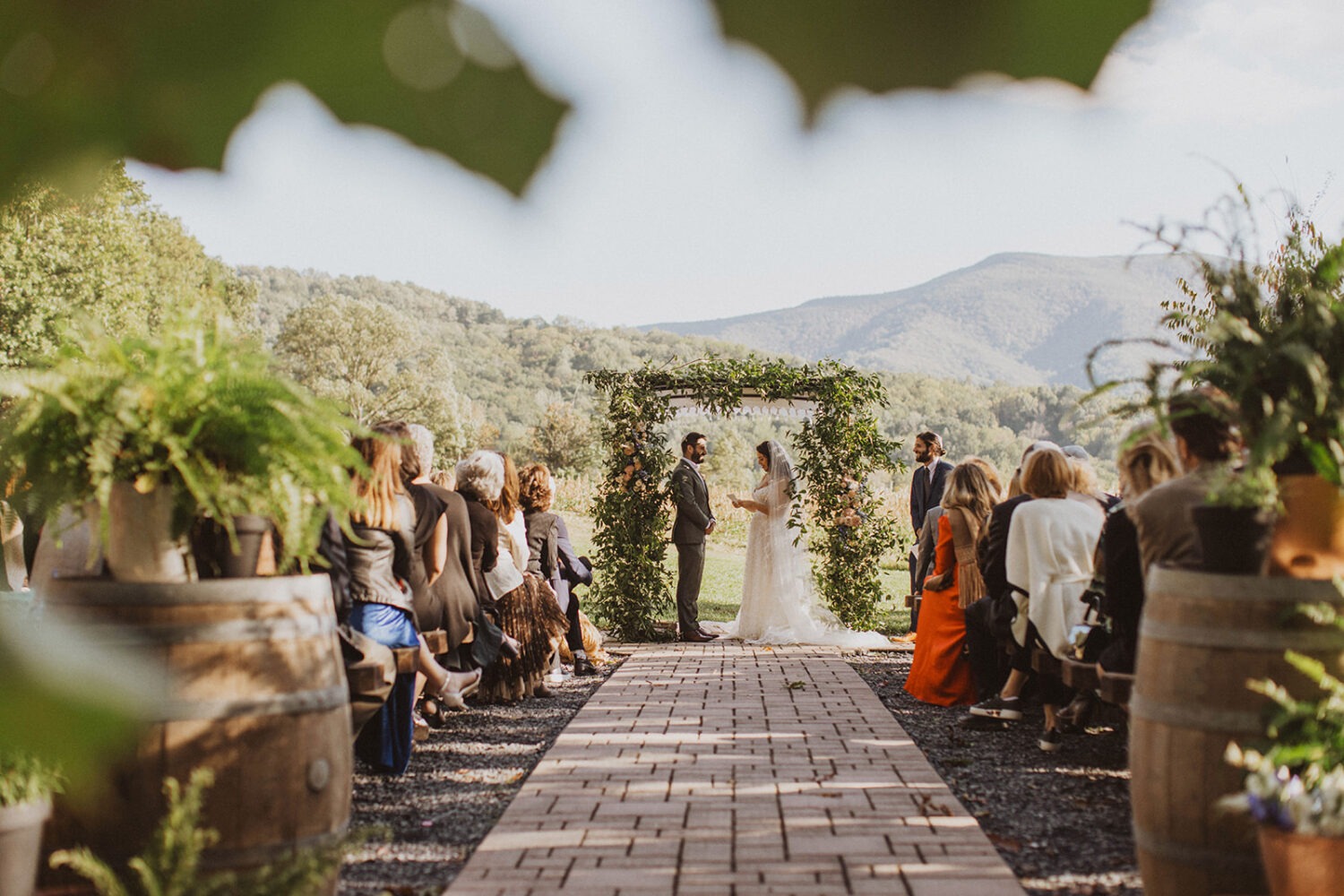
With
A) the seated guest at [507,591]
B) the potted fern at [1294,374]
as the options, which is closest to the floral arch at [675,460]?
the seated guest at [507,591]

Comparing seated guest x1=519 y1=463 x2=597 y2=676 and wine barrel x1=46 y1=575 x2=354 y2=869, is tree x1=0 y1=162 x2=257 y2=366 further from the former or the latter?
seated guest x1=519 y1=463 x2=597 y2=676

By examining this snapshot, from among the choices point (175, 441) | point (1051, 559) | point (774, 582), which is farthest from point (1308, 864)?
point (774, 582)

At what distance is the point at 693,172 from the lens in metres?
0.65

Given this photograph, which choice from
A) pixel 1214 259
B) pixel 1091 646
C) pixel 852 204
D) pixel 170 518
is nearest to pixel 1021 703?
pixel 1091 646

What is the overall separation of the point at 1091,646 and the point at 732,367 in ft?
24.3

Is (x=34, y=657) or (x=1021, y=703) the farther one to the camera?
(x=1021, y=703)

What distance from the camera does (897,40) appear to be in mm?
621

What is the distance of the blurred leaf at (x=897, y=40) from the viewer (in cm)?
60

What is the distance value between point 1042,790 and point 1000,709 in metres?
1.68

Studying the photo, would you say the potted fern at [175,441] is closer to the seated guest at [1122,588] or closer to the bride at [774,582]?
the seated guest at [1122,588]

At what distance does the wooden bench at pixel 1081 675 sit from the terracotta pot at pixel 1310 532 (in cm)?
237

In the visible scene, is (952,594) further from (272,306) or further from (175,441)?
(272,306)

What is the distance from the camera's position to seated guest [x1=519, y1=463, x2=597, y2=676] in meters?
9.45

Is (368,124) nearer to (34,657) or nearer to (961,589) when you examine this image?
(34,657)
